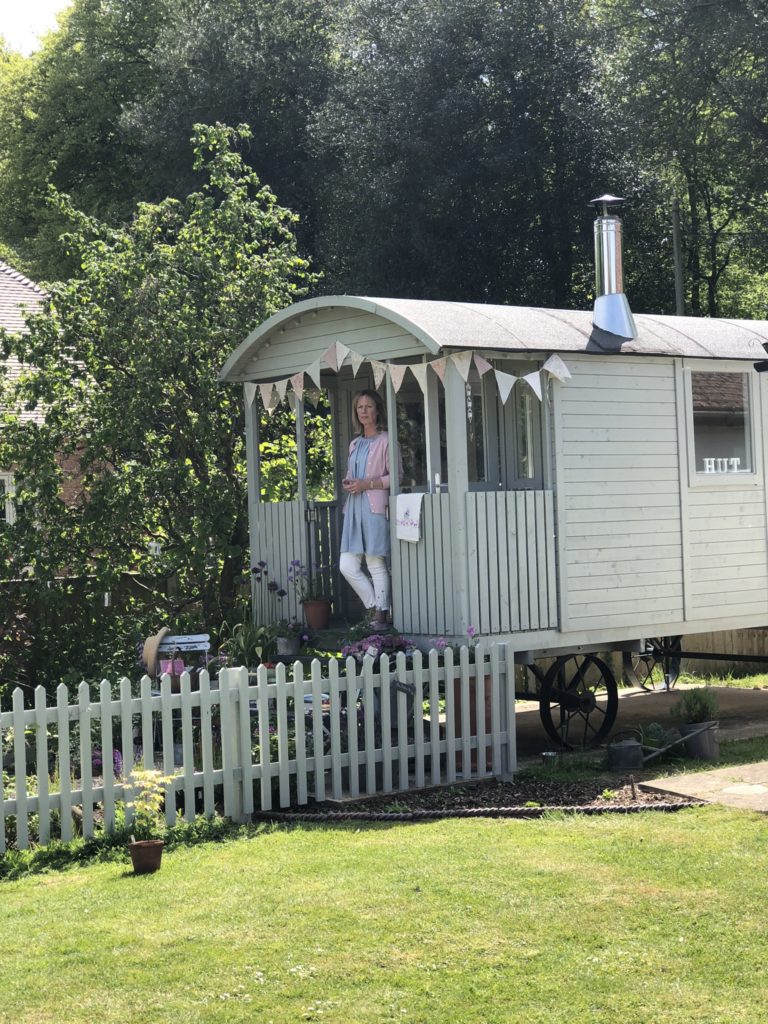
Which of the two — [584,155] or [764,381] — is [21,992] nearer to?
[764,381]

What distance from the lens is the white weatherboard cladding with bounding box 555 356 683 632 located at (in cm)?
1120

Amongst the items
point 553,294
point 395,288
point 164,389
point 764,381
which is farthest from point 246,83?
point 764,381

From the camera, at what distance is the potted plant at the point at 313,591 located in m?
12.2

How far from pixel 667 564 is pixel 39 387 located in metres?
6.53

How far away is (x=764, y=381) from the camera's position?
1258cm

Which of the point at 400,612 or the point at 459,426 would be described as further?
the point at 400,612

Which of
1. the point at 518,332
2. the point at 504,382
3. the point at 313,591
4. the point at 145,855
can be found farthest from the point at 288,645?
the point at 145,855

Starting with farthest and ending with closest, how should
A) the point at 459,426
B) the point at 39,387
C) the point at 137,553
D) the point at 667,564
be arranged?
the point at 137,553, the point at 39,387, the point at 667,564, the point at 459,426

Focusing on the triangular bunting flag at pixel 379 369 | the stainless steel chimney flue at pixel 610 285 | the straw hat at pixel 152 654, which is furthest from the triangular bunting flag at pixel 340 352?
the straw hat at pixel 152 654

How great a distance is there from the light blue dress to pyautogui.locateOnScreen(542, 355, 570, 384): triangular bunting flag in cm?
175

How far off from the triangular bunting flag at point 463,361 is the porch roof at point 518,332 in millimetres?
153

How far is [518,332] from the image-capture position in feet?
35.6

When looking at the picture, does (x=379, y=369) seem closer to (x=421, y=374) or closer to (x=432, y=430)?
(x=421, y=374)

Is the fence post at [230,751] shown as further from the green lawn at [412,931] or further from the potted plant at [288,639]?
the potted plant at [288,639]
